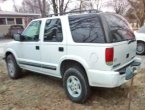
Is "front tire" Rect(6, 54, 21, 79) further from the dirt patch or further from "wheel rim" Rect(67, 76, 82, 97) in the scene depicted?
"wheel rim" Rect(67, 76, 82, 97)

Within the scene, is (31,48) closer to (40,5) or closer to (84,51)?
(84,51)

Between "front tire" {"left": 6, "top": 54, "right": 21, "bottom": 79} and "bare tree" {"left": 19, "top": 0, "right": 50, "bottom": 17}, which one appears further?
"bare tree" {"left": 19, "top": 0, "right": 50, "bottom": 17}

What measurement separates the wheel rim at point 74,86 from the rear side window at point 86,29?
866mm

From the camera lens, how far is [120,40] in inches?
171

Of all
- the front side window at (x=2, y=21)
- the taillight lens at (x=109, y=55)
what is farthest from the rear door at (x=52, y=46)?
the front side window at (x=2, y=21)

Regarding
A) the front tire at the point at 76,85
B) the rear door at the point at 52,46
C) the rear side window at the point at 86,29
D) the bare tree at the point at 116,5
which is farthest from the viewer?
the bare tree at the point at 116,5

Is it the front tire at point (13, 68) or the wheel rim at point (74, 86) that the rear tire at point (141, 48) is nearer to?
the front tire at point (13, 68)

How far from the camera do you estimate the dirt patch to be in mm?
4566

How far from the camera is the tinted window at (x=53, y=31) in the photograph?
4870 mm

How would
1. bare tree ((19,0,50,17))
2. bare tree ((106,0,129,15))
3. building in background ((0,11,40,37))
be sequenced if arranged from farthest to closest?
1. bare tree ((106,0,129,15))
2. building in background ((0,11,40,37))
3. bare tree ((19,0,50,17))

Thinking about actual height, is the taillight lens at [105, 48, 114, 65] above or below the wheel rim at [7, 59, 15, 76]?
above

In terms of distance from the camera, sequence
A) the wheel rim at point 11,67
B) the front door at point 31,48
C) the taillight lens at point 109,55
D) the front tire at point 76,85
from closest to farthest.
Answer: the taillight lens at point 109,55
the front tire at point 76,85
the front door at point 31,48
the wheel rim at point 11,67

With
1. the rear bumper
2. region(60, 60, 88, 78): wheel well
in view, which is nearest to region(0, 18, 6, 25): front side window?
region(60, 60, 88, 78): wheel well

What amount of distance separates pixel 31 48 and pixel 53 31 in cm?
99
